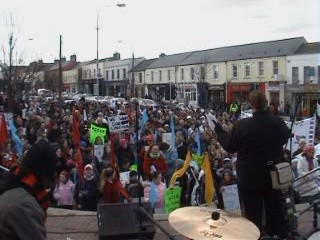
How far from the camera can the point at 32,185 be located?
2875mm

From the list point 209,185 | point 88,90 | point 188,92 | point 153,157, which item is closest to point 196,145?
point 153,157

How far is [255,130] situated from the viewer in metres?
4.96

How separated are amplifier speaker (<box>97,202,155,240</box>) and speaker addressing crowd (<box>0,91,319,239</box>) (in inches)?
18.7

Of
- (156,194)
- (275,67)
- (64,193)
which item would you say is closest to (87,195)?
(64,193)

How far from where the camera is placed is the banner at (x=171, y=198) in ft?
28.2

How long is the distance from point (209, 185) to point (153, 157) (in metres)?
2.35

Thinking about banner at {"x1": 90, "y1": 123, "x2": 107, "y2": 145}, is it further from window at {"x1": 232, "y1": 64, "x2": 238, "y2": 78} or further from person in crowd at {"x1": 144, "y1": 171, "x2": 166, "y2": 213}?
window at {"x1": 232, "y1": 64, "x2": 238, "y2": 78}

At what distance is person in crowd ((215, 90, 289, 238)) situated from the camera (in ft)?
16.3

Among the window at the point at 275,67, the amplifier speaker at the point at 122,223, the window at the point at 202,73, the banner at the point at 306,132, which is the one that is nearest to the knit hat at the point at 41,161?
the amplifier speaker at the point at 122,223

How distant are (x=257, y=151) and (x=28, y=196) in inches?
105

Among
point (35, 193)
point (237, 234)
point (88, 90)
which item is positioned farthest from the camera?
point (88, 90)

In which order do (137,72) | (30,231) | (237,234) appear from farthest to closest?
(137,72), (237,234), (30,231)

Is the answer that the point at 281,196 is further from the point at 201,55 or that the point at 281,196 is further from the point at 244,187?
the point at 201,55

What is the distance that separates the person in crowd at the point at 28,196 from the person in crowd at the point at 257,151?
2.34m
